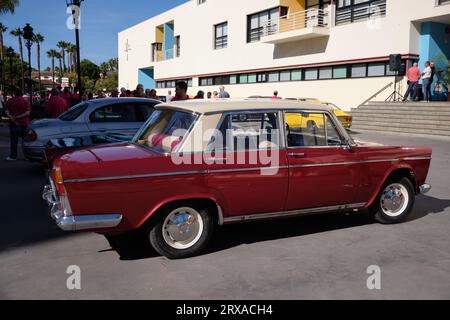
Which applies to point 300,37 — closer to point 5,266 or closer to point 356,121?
point 356,121

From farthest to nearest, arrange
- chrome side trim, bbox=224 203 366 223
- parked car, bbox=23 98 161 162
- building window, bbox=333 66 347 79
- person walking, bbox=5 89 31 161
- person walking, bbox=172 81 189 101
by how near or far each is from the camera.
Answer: building window, bbox=333 66 347 79 < person walking, bbox=5 89 31 161 < person walking, bbox=172 81 189 101 < parked car, bbox=23 98 161 162 < chrome side trim, bbox=224 203 366 223

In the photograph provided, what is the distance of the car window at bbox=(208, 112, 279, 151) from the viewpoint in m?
4.53

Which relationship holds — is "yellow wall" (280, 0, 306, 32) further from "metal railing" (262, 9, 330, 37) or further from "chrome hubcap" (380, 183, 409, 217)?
"chrome hubcap" (380, 183, 409, 217)

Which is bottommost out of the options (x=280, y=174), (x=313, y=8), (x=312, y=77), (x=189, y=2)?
(x=280, y=174)

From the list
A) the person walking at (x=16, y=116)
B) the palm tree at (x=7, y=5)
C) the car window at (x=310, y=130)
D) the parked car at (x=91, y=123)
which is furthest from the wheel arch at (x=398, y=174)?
the palm tree at (x=7, y=5)

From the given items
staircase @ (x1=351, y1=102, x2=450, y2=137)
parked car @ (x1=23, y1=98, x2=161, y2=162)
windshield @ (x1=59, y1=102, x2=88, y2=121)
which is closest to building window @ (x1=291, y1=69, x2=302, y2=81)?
staircase @ (x1=351, y1=102, x2=450, y2=137)

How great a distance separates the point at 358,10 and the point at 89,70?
81146mm

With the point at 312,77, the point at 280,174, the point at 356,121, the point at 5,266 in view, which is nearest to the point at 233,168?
the point at 280,174

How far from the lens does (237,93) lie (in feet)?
107

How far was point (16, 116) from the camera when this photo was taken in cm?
1049

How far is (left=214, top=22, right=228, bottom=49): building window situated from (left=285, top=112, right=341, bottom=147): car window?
2993cm

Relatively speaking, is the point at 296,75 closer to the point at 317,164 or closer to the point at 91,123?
the point at 91,123

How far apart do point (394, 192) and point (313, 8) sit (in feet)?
74.8
